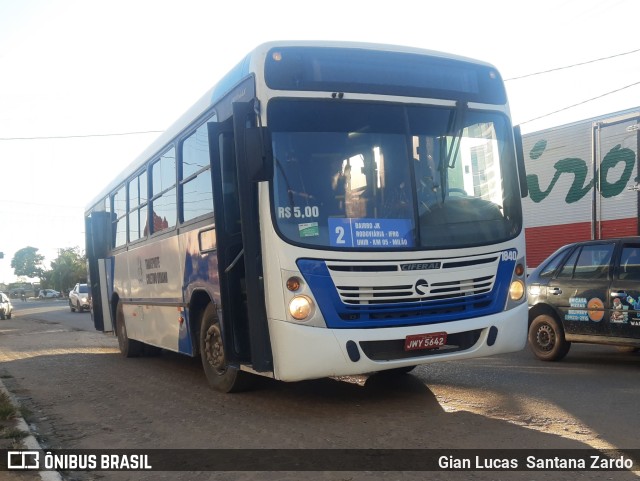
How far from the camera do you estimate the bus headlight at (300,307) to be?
623 cm

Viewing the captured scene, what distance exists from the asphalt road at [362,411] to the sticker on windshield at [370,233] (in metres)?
1.57

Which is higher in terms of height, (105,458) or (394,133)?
(394,133)

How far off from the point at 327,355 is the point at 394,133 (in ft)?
7.06

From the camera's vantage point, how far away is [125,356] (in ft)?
42.5

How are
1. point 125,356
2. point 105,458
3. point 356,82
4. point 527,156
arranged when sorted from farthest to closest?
point 527,156 → point 125,356 → point 356,82 → point 105,458

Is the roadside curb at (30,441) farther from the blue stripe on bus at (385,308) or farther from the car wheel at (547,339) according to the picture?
the car wheel at (547,339)

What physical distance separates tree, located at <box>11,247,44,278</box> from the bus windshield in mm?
164494

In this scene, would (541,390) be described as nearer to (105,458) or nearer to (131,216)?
(105,458)

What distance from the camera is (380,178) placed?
665 centimetres

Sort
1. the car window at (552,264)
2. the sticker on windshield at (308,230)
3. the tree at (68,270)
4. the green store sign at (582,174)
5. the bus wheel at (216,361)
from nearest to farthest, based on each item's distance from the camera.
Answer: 1. the sticker on windshield at (308,230)
2. the bus wheel at (216,361)
3. the car window at (552,264)
4. the green store sign at (582,174)
5. the tree at (68,270)

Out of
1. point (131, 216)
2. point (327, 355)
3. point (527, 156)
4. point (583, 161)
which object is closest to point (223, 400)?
point (327, 355)

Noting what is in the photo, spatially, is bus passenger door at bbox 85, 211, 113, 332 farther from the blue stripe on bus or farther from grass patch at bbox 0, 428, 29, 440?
the blue stripe on bus

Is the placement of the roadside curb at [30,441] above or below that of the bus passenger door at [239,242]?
below

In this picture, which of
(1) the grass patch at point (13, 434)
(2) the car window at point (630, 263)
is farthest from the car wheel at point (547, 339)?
(1) the grass patch at point (13, 434)
